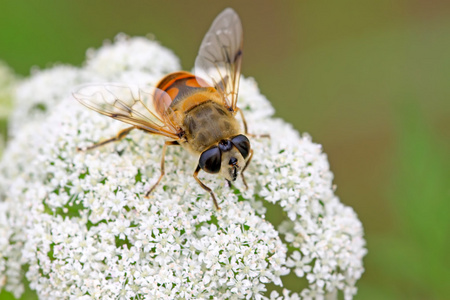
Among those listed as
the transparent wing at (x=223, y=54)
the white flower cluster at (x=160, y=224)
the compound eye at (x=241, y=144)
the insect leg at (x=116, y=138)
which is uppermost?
the transparent wing at (x=223, y=54)

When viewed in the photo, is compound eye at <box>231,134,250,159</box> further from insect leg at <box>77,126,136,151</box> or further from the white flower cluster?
insect leg at <box>77,126,136,151</box>

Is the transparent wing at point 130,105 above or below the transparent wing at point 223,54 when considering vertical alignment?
below

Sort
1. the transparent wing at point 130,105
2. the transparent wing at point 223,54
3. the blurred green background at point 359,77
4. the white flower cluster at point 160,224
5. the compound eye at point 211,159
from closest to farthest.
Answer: the compound eye at point 211,159, the white flower cluster at point 160,224, the transparent wing at point 130,105, the transparent wing at point 223,54, the blurred green background at point 359,77

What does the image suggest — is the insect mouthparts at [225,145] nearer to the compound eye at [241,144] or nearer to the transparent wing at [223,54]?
the compound eye at [241,144]

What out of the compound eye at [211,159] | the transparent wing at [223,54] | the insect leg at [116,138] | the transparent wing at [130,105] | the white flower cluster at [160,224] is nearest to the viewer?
the compound eye at [211,159]

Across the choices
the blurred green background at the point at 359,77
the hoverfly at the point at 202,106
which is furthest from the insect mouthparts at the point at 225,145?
the blurred green background at the point at 359,77

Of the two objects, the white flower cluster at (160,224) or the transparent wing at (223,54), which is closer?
the white flower cluster at (160,224)

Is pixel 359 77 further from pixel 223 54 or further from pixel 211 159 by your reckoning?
pixel 211 159

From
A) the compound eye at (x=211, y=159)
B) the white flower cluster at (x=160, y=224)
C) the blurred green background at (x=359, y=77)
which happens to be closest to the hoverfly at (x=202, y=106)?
the compound eye at (x=211, y=159)

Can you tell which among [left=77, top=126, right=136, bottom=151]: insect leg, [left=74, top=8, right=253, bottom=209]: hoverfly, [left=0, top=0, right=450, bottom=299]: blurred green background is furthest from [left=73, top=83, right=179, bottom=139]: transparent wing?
[left=0, top=0, right=450, bottom=299]: blurred green background
